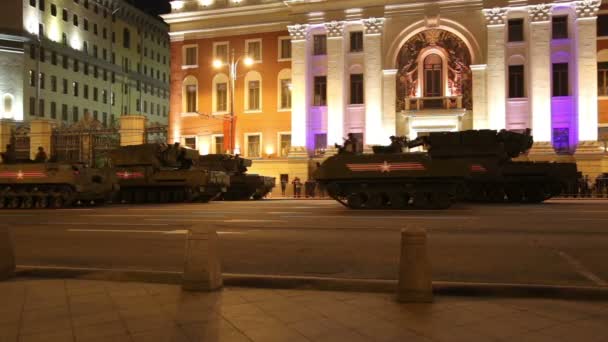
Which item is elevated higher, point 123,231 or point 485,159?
point 485,159

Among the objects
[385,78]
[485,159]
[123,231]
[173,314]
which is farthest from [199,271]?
[385,78]

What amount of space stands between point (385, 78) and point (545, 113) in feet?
36.0

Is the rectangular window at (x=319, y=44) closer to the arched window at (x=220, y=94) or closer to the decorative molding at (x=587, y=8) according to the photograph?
the arched window at (x=220, y=94)

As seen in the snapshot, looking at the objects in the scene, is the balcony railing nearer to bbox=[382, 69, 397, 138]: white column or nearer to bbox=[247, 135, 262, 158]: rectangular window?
bbox=[382, 69, 397, 138]: white column

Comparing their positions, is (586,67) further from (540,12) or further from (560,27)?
(540,12)

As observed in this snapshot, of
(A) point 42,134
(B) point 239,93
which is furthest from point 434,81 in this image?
(A) point 42,134

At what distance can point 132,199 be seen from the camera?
29.4m

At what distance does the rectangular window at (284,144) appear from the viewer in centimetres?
4590

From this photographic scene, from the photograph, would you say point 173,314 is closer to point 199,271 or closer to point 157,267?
point 199,271

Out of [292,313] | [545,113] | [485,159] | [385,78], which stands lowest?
[292,313]

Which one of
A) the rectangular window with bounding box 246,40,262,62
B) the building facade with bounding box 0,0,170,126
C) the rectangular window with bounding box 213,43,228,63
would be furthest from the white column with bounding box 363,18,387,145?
the building facade with bounding box 0,0,170,126

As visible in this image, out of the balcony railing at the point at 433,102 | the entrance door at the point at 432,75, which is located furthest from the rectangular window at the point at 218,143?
the entrance door at the point at 432,75

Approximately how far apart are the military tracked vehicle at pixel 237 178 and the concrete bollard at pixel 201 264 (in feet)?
80.3

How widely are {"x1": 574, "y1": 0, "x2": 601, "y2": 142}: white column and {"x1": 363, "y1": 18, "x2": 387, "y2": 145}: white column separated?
12825 mm
